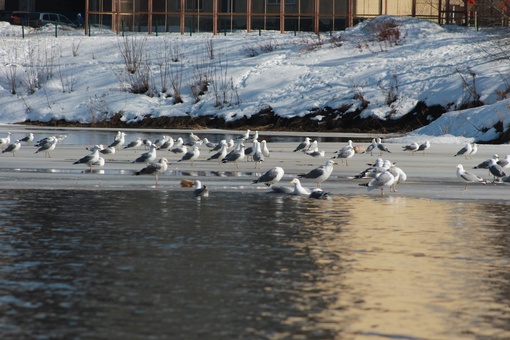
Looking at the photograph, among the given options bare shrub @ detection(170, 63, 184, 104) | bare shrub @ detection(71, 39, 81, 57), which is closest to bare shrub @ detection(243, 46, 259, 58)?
bare shrub @ detection(170, 63, 184, 104)

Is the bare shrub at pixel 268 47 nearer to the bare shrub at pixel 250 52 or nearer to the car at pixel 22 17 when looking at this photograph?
the bare shrub at pixel 250 52

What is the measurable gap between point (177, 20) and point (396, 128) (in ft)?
77.9

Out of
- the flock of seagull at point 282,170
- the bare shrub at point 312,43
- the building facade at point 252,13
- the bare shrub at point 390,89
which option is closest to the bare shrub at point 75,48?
the building facade at point 252,13

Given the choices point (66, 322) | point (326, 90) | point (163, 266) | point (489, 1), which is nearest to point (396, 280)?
point (163, 266)

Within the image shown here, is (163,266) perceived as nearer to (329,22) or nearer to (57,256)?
(57,256)

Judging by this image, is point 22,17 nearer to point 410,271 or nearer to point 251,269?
point 251,269

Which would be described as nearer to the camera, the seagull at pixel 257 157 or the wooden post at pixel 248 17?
the seagull at pixel 257 157

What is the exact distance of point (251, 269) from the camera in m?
11.7

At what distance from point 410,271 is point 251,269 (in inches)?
69.9

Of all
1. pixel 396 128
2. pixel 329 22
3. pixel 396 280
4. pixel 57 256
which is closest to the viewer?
pixel 396 280

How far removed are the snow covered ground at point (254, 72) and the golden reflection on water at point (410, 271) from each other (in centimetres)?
3187

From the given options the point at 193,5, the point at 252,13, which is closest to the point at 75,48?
the point at 193,5

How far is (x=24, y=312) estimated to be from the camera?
9.53 meters

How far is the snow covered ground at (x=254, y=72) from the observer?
49.9m
